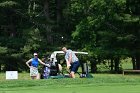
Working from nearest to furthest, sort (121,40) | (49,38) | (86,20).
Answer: (121,40) < (86,20) < (49,38)

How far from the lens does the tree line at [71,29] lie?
3978 cm

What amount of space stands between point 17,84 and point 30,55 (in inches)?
1056

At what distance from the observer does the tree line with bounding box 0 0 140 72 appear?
3978 cm

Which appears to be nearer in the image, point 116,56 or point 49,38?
point 116,56

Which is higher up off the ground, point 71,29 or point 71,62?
point 71,62

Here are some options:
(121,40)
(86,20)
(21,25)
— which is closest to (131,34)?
(121,40)

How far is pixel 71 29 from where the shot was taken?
156 ft

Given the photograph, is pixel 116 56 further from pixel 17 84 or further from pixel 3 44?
pixel 17 84

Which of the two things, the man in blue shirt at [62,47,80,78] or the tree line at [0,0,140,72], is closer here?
the man in blue shirt at [62,47,80,78]

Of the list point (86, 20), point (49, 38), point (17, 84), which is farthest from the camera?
point (49, 38)

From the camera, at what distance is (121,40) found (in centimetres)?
3925

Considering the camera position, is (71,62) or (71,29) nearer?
(71,62)

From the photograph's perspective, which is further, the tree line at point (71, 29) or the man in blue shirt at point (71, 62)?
the tree line at point (71, 29)

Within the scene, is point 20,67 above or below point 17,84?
below
